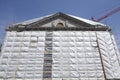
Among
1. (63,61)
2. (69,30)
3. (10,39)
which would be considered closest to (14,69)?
(10,39)

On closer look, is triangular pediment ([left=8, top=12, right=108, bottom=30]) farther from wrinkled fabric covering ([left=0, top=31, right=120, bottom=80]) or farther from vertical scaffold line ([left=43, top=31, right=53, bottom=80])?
vertical scaffold line ([left=43, top=31, right=53, bottom=80])

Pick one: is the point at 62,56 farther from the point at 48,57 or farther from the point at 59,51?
the point at 48,57

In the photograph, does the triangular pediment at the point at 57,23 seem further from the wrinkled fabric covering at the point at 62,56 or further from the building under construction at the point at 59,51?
the wrinkled fabric covering at the point at 62,56

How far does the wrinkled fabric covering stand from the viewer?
22719 mm

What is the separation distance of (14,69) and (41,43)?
571 cm

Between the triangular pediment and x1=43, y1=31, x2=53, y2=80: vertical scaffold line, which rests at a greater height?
the triangular pediment

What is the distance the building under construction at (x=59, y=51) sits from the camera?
2280cm

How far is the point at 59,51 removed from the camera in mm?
24766

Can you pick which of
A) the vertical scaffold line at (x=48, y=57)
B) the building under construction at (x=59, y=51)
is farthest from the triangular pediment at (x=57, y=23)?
the vertical scaffold line at (x=48, y=57)

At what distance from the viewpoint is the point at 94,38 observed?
26609mm

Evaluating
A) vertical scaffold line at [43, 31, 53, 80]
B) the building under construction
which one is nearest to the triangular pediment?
the building under construction

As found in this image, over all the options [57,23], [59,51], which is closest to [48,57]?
[59,51]

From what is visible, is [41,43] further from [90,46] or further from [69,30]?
[90,46]

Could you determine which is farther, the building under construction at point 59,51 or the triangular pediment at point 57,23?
the triangular pediment at point 57,23
